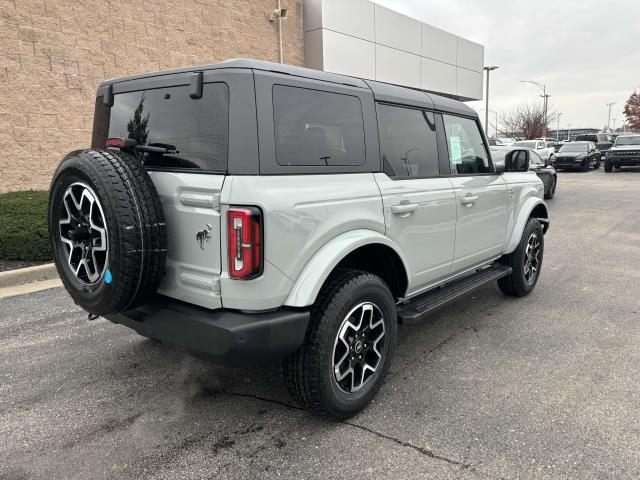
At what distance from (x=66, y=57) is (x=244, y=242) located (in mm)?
9161

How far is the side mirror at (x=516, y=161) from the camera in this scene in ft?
15.6

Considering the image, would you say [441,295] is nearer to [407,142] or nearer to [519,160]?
[407,142]

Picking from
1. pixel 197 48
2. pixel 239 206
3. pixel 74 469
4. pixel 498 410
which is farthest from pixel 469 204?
pixel 197 48

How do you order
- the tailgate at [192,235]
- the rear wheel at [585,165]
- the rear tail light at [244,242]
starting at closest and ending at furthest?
the rear tail light at [244,242] → the tailgate at [192,235] → the rear wheel at [585,165]

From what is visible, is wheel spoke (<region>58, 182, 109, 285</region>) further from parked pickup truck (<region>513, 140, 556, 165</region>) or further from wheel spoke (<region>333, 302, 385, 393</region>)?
parked pickup truck (<region>513, 140, 556, 165</region>)

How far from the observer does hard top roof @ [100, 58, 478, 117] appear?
2.58 m

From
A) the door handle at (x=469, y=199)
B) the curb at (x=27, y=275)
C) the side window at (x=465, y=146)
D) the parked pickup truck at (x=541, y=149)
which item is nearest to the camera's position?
the door handle at (x=469, y=199)

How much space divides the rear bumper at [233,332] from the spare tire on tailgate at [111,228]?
23 centimetres

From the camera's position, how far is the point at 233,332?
240cm

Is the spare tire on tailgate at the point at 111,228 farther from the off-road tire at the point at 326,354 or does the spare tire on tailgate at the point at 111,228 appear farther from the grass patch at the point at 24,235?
the grass patch at the point at 24,235

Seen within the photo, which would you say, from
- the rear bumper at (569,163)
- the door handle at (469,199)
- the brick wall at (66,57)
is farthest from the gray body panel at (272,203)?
the rear bumper at (569,163)

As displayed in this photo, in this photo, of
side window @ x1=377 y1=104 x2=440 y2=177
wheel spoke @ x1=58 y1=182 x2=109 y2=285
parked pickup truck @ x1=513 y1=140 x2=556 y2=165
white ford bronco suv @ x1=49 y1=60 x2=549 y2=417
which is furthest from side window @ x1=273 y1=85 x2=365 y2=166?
parked pickup truck @ x1=513 y1=140 x2=556 y2=165

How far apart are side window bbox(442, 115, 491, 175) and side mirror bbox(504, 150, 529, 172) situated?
0.89 feet

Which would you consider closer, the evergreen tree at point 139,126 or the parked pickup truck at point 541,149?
the evergreen tree at point 139,126
